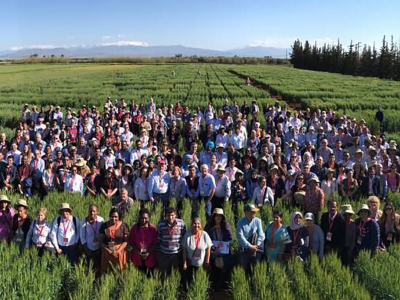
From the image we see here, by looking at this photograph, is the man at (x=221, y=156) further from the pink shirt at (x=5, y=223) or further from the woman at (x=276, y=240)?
the pink shirt at (x=5, y=223)

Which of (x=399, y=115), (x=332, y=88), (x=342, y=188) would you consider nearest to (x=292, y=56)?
(x=332, y=88)

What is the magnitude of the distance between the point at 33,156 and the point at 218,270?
19.8 ft

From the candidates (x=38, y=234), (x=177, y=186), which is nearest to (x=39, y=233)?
(x=38, y=234)

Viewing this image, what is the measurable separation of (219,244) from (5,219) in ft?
12.2

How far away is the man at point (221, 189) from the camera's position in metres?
8.82

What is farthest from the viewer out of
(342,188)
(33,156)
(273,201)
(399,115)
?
(399,115)

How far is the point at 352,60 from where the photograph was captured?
86.6m

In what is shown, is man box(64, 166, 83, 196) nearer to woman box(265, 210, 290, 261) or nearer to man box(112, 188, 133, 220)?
man box(112, 188, 133, 220)

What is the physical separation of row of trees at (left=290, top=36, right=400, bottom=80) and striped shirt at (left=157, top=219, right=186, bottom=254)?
76732mm

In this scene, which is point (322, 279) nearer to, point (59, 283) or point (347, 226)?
point (347, 226)

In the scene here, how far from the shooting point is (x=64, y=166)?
9.59 metres

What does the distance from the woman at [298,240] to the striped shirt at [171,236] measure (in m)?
1.81

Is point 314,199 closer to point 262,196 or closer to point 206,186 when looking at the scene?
point 262,196

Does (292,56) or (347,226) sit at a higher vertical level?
(292,56)
